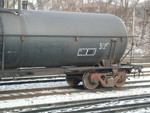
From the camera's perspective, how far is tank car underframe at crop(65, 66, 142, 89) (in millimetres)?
11188

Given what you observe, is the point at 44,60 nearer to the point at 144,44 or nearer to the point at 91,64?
the point at 91,64

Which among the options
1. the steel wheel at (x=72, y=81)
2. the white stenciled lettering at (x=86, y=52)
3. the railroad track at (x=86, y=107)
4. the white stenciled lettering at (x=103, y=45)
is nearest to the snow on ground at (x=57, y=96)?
the railroad track at (x=86, y=107)

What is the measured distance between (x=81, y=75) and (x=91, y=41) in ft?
7.36

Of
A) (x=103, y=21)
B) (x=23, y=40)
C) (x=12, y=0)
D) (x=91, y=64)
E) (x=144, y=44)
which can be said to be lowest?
(x=144, y=44)

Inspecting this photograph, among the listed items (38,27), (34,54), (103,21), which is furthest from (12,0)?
(103,21)

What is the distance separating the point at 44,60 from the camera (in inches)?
392

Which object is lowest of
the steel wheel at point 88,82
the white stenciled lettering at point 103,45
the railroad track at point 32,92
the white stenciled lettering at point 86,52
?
the railroad track at point 32,92

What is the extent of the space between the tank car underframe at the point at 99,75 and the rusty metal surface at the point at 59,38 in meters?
0.37

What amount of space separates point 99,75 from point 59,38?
9.28 ft

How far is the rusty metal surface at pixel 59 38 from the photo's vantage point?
9.08 meters

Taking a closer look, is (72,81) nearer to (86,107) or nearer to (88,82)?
(88,82)

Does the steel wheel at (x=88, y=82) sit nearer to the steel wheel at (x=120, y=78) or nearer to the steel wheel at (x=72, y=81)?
the steel wheel at (x=120, y=78)

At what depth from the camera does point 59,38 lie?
9906 mm

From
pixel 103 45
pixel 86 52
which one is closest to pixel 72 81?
pixel 86 52
